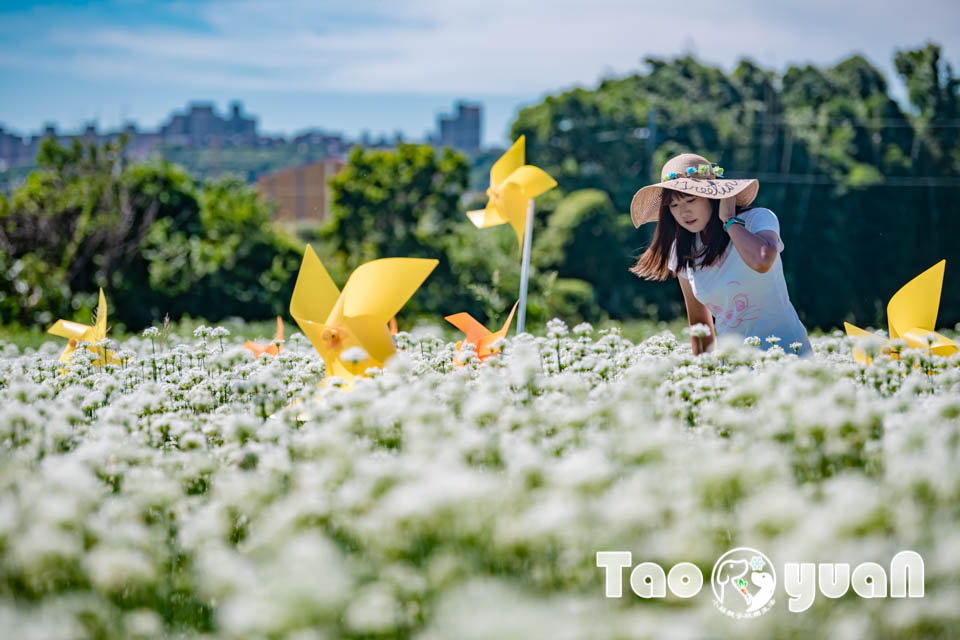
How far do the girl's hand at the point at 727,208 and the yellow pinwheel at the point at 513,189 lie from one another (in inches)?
49.1

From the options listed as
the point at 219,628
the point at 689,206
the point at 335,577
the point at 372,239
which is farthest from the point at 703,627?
the point at 372,239

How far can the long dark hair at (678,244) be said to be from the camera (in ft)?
13.7

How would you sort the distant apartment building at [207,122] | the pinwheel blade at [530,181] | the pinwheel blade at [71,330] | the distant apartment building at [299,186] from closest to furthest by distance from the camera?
1. the pinwheel blade at [71,330]
2. the pinwheel blade at [530,181]
3. the distant apartment building at [299,186]
4. the distant apartment building at [207,122]

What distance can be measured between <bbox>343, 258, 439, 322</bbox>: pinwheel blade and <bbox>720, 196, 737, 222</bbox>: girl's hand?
1396 millimetres

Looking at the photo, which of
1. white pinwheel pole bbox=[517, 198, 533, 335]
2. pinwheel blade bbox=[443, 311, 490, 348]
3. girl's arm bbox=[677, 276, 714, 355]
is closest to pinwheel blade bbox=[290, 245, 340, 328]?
pinwheel blade bbox=[443, 311, 490, 348]

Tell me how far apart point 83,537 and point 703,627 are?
53.4 inches

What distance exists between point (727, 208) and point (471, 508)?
2766mm

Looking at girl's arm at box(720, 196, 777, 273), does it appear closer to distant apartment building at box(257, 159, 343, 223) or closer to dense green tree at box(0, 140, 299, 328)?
dense green tree at box(0, 140, 299, 328)

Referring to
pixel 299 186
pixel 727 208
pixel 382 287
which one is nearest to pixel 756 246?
pixel 727 208

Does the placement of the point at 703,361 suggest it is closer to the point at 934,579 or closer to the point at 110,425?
the point at 934,579

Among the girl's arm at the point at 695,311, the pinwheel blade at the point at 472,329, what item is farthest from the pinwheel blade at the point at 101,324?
the girl's arm at the point at 695,311

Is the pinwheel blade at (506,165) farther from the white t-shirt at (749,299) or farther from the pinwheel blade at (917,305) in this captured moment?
the pinwheel blade at (917,305)

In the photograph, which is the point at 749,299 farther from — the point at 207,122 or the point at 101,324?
the point at 207,122

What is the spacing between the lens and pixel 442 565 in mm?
1721
